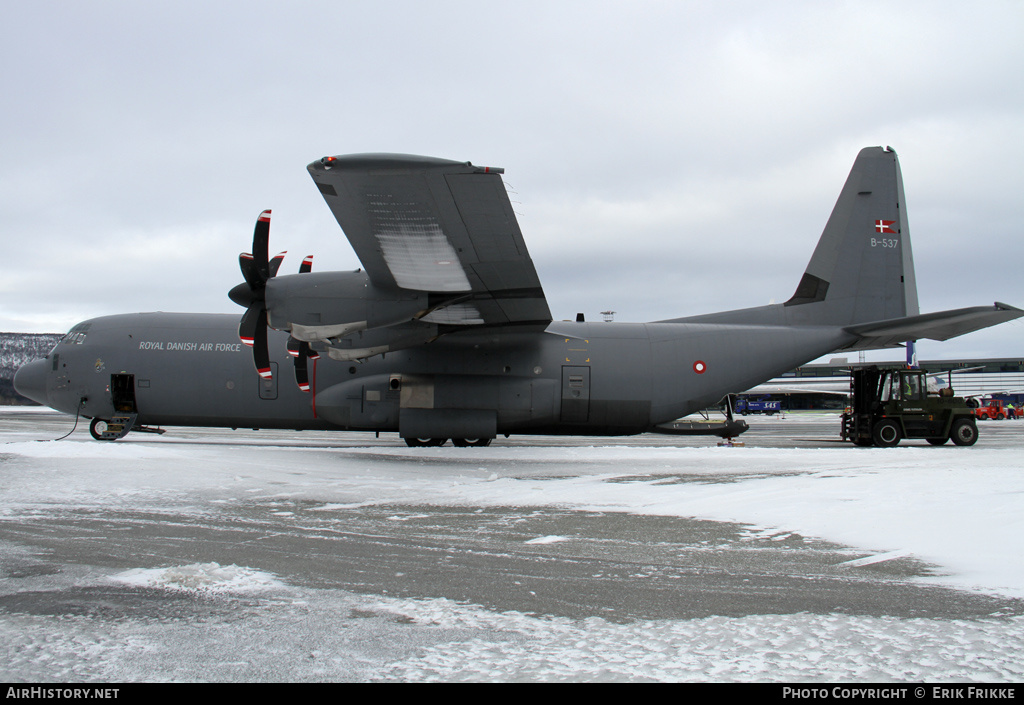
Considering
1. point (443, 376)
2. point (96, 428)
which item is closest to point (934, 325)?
point (443, 376)

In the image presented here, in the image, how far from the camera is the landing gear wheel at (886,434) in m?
17.2

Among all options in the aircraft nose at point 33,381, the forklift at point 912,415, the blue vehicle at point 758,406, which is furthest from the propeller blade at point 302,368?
the blue vehicle at point 758,406

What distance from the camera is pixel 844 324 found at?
1559 centimetres

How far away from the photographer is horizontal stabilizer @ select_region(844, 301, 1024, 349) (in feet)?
44.7

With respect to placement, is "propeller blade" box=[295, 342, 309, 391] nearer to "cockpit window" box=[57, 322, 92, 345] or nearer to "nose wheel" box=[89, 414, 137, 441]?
"nose wheel" box=[89, 414, 137, 441]

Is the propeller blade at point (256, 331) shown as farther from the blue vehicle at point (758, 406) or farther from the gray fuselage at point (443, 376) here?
the blue vehicle at point (758, 406)

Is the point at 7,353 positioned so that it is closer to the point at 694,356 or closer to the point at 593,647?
the point at 694,356

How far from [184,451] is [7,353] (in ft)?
245

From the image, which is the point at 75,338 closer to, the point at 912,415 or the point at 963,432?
the point at 912,415

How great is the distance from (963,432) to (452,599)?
18.3 meters

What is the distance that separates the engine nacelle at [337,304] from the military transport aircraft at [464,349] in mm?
25

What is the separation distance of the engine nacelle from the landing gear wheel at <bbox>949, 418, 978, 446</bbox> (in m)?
15.2

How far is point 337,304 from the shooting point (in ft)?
37.0
